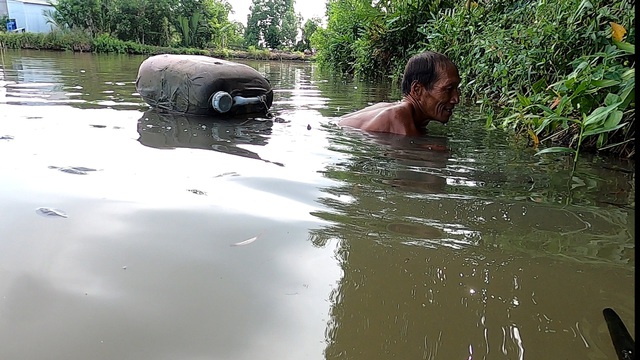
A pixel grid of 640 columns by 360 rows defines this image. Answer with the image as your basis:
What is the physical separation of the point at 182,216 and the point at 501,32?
11.7 ft

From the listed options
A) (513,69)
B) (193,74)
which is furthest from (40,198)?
(513,69)

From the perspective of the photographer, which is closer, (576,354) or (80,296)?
(576,354)

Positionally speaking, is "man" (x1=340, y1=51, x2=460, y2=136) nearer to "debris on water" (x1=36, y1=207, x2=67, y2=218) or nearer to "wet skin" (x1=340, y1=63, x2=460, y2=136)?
"wet skin" (x1=340, y1=63, x2=460, y2=136)

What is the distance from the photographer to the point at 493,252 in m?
1.44

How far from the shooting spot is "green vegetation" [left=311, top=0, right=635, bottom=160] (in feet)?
6.75

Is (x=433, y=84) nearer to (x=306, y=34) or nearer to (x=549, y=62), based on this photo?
(x=549, y=62)

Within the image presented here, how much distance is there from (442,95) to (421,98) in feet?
0.53

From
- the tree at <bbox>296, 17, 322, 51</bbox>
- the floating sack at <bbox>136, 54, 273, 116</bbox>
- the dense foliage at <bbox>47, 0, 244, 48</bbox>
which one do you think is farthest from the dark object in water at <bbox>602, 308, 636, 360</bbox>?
the tree at <bbox>296, 17, 322, 51</bbox>

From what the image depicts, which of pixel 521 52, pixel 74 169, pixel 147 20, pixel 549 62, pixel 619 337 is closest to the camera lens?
pixel 619 337

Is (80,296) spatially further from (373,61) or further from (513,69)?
(373,61)

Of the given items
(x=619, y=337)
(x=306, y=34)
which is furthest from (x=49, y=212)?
(x=306, y=34)

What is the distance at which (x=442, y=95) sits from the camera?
371 centimetres

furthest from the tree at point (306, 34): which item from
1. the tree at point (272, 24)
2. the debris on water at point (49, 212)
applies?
the debris on water at point (49, 212)

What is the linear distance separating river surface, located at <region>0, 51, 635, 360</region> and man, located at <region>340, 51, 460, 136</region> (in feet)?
3.18
